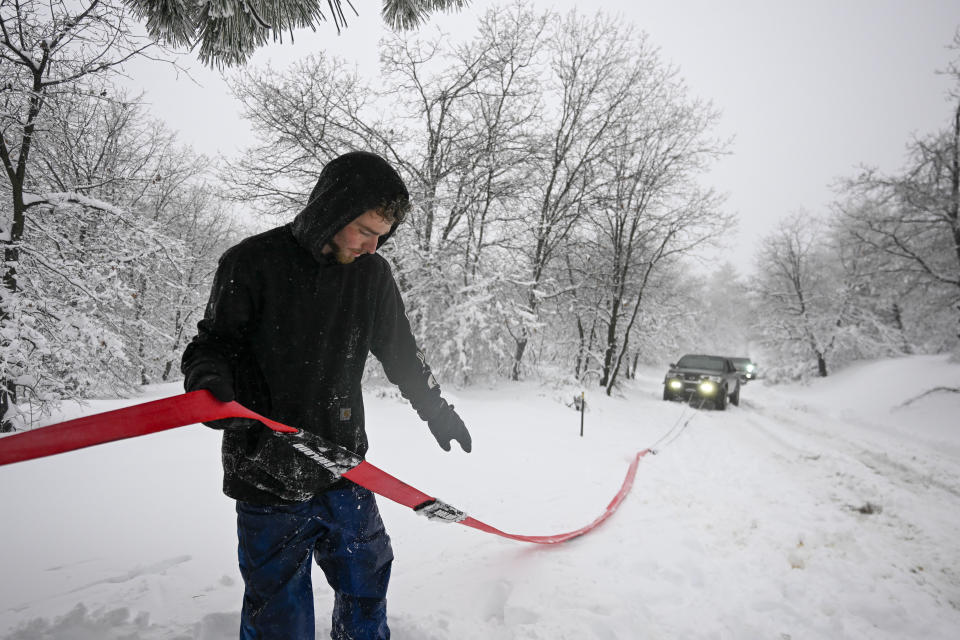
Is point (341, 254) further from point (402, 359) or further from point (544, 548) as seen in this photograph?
point (544, 548)

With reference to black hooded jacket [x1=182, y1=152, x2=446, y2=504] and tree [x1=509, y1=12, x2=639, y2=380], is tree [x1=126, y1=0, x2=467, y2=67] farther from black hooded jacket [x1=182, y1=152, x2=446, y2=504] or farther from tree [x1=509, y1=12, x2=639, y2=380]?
tree [x1=509, y1=12, x2=639, y2=380]

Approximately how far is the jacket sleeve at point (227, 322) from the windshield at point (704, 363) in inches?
527

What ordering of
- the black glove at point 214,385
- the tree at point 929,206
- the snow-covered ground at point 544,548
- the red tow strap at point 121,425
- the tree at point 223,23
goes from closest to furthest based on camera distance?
1. the red tow strap at point 121,425
2. the black glove at point 214,385
3. the snow-covered ground at point 544,548
4. the tree at point 223,23
5. the tree at point 929,206

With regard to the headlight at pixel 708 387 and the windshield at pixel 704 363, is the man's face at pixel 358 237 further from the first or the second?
the windshield at pixel 704 363

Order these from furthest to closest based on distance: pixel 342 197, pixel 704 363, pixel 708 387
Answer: pixel 704 363 < pixel 708 387 < pixel 342 197

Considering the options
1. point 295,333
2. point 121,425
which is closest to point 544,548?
point 295,333

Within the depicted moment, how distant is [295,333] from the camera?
1425mm

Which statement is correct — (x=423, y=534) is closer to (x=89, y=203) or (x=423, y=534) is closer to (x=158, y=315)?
(x=89, y=203)

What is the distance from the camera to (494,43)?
31.7 ft

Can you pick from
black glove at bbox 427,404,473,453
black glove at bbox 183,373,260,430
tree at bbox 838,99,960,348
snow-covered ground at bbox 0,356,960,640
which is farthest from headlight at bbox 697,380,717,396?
black glove at bbox 183,373,260,430

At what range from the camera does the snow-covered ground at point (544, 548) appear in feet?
6.40

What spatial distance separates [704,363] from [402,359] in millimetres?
13113

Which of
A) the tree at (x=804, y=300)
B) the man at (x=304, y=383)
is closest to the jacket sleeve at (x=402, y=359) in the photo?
the man at (x=304, y=383)

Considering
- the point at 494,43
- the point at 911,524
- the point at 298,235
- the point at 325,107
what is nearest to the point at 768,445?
the point at 911,524
